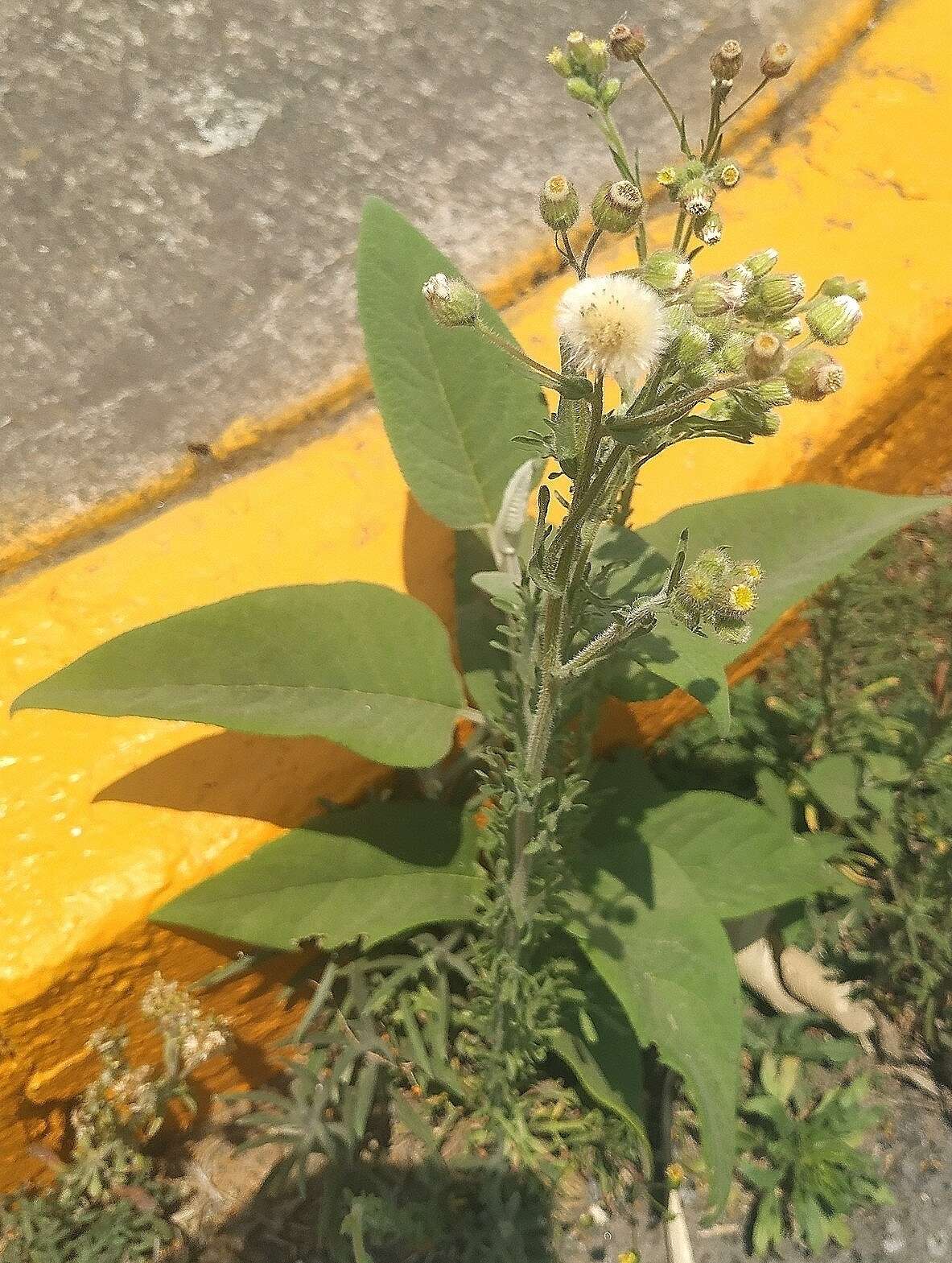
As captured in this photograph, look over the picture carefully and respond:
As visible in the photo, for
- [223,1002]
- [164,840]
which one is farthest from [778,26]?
[223,1002]

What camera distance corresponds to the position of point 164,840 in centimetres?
149

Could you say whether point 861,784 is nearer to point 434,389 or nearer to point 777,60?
point 434,389

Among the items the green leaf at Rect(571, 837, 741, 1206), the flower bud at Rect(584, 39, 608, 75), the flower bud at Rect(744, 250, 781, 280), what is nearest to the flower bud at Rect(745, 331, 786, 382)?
the flower bud at Rect(744, 250, 781, 280)

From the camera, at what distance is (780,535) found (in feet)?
5.05

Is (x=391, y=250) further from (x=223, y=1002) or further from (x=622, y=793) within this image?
(x=223, y=1002)

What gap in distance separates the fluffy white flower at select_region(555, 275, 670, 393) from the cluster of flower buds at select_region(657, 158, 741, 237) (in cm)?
26

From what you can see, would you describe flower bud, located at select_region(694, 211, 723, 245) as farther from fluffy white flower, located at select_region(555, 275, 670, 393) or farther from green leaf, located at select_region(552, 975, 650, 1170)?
green leaf, located at select_region(552, 975, 650, 1170)

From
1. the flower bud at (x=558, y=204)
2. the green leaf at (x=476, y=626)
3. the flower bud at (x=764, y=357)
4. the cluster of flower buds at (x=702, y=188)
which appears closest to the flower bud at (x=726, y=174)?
the cluster of flower buds at (x=702, y=188)

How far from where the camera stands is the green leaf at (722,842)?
67.1 inches

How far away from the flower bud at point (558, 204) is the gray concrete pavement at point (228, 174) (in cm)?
102

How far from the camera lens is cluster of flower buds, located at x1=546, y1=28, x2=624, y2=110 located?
4.07ft

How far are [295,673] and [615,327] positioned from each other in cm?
73

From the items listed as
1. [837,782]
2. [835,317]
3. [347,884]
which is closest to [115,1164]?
[347,884]

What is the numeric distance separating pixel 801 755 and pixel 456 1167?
45.7 inches
